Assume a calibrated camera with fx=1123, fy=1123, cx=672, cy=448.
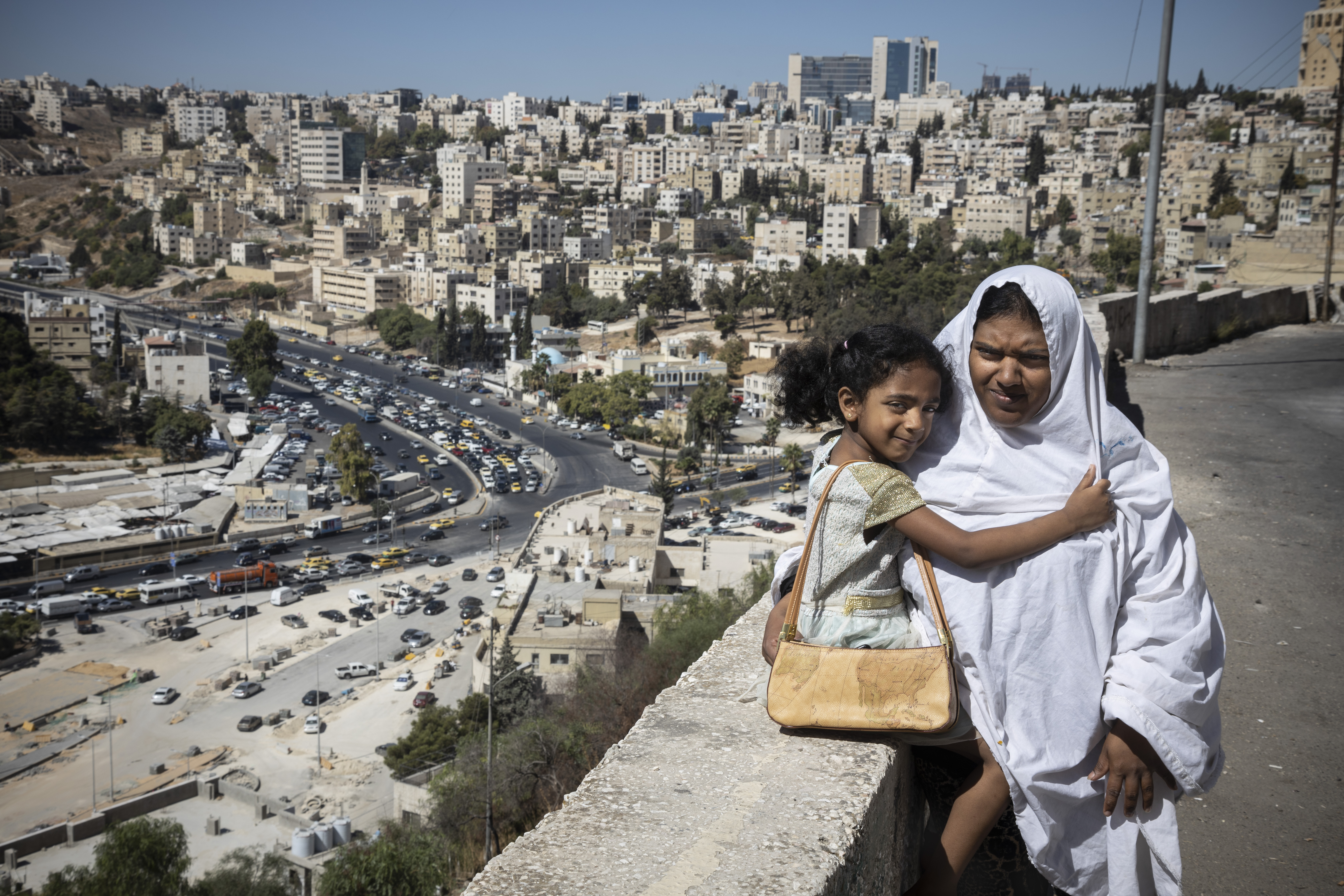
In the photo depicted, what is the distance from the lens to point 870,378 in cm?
100

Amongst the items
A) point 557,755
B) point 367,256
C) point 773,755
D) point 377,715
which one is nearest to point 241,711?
point 377,715

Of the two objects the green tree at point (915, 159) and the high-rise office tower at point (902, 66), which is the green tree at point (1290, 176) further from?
the high-rise office tower at point (902, 66)

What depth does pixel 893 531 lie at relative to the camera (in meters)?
0.97

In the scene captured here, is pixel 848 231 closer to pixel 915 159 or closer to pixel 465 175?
pixel 915 159

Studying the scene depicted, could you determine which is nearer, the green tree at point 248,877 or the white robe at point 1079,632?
the white robe at point 1079,632

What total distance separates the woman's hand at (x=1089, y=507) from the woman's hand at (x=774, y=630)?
252 mm

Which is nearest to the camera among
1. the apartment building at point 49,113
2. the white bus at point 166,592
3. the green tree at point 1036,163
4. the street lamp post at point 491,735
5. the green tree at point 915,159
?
the street lamp post at point 491,735

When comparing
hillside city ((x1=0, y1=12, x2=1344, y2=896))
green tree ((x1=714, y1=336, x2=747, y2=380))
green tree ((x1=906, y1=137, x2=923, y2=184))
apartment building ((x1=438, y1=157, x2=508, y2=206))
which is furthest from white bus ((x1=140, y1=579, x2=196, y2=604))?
green tree ((x1=906, y1=137, x2=923, y2=184))

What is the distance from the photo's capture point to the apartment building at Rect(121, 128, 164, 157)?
62.6 meters

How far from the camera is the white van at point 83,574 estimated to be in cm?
1711

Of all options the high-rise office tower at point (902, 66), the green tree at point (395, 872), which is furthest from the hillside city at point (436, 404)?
the high-rise office tower at point (902, 66)

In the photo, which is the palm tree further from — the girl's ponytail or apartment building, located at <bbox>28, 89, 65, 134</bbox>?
apartment building, located at <bbox>28, 89, 65, 134</bbox>

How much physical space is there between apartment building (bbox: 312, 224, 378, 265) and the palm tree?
26396mm

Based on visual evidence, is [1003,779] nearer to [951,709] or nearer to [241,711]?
[951,709]
